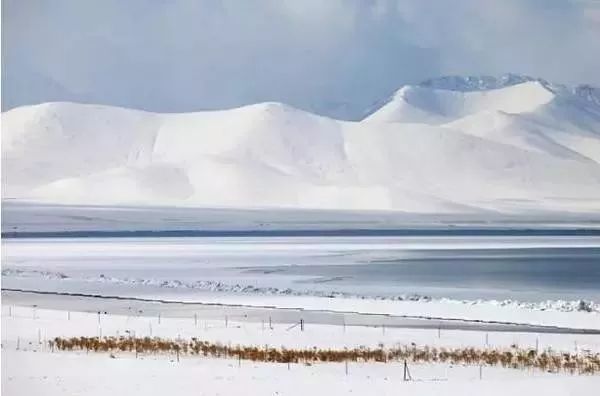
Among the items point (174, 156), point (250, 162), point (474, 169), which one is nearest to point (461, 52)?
point (474, 169)

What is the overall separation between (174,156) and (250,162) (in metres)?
2.66

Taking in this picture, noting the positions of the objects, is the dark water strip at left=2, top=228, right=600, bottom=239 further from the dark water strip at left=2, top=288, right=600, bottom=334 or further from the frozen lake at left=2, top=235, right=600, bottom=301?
the dark water strip at left=2, top=288, right=600, bottom=334

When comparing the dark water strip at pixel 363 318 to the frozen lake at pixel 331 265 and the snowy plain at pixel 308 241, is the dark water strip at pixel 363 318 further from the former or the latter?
the frozen lake at pixel 331 265

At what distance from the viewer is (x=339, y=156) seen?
1000 inches

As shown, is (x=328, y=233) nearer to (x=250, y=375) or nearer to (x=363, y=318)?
(x=363, y=318)

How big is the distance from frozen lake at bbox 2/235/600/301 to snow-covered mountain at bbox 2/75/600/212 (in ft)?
2.78

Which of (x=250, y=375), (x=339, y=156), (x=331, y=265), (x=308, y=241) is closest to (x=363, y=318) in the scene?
(x=250, y=375)

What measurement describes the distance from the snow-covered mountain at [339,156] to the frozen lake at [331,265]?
846 millimetres

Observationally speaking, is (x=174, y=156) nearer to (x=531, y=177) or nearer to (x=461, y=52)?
(x=531, y=177)

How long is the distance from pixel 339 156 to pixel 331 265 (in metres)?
9.63

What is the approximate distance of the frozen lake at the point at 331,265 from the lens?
41.4 feet

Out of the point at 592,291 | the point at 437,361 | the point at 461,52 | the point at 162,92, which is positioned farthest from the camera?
the point at 592,291

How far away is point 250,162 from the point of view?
95.0 ft

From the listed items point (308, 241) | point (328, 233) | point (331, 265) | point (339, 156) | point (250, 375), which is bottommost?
point (250, 375)
